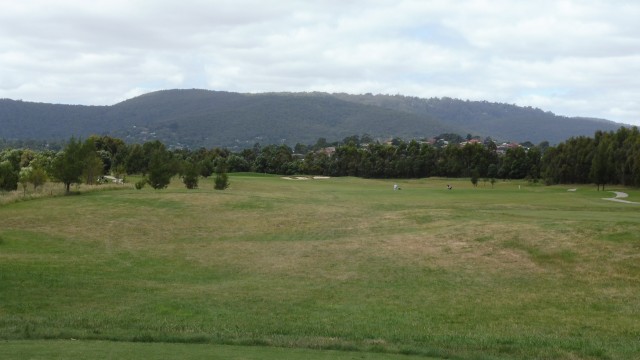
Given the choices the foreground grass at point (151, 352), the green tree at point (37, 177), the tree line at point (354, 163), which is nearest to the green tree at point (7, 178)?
the tree line at point (354, 163)

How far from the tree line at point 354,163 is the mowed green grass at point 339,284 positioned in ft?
72.9

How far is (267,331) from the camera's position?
14648 mm

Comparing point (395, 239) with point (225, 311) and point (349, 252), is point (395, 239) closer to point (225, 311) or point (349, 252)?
point (349, 252)

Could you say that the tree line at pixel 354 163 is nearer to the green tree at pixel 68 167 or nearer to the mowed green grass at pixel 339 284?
the green tree at pixel 68 167

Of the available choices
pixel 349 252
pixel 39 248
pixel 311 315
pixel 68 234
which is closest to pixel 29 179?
pixel 68 234

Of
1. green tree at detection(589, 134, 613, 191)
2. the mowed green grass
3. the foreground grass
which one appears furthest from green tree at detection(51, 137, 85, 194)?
green tree at detection(589, 134, 613, 191)

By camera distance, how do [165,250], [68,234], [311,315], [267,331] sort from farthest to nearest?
1. [68,234]
2. [165,250]
3. [311,315]
4. [267,331]

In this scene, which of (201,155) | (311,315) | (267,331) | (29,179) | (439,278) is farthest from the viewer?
(201,155)

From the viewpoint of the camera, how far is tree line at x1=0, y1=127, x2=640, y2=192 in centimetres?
5894

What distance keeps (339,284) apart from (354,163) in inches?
4392

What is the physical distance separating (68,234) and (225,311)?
21.1 meters

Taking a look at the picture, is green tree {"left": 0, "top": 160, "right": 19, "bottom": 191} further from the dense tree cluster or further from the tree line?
the dense tree cluster

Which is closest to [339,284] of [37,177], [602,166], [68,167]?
[68,167]

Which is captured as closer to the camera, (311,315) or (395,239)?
(311,315)
